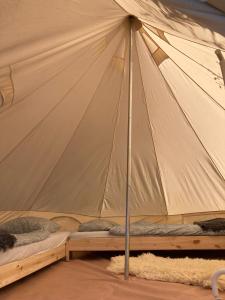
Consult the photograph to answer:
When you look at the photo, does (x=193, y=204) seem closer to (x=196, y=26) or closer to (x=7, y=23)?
(x=196, y=26)

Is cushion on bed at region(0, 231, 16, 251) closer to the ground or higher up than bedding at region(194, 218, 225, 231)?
higher up

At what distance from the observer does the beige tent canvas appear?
2486mm

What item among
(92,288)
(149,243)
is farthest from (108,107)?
(92,288)

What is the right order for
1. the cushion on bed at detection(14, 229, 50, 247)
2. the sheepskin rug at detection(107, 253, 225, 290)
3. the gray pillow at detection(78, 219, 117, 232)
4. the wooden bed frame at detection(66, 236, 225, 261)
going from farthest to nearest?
1. the gray pillow at detection(78, 219, 117, 232)
2. the wooden bed frame at detection(66, 236, 225, 261)
3. the cushion on bed at detection(14, 229, 50, 247)
4. the sheepskin rug at detection(107, 253, 225, 290)

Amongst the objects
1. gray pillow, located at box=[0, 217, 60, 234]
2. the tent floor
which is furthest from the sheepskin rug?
gray pillow, located at box=[0, 217, 60, 234]

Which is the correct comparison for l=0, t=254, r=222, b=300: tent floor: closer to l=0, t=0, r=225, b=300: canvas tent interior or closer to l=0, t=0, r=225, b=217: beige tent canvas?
l=0, t=0, r=225, b=300: canvas tent interior

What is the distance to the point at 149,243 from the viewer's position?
12.4 feet

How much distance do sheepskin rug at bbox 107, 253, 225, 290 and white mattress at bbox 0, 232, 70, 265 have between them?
25.9 inches

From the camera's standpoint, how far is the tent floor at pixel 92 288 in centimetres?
252

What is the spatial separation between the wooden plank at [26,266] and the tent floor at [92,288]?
0.41ft

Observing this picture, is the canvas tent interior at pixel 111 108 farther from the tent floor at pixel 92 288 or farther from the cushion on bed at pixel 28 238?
the cushion on bed at pixel 28 238

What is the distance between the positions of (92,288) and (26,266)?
1.96ft

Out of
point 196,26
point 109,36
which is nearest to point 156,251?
point 109,36

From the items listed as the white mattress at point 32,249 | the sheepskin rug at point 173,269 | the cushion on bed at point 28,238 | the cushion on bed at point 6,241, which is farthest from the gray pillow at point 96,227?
the cushion on bed at point 6,241
